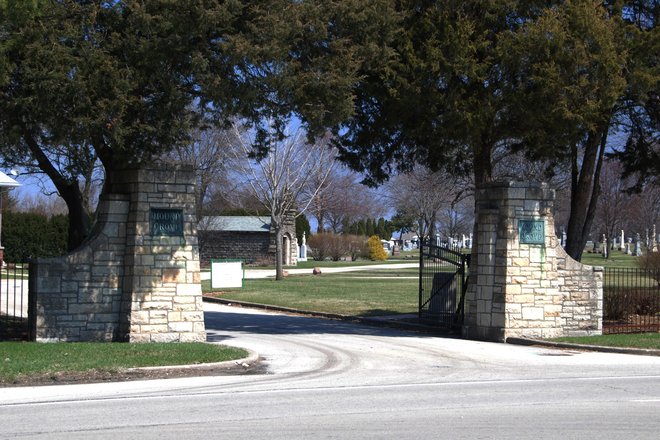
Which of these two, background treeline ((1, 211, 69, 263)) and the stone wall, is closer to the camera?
the stone wall

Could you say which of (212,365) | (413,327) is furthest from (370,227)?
(212,365)

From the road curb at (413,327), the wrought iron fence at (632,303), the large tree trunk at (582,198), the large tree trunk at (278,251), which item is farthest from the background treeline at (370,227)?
the wrought iron fence at (632,303)

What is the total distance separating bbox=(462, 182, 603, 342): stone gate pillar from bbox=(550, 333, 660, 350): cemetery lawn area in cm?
54

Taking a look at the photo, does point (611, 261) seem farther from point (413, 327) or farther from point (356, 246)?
point (413, 327)

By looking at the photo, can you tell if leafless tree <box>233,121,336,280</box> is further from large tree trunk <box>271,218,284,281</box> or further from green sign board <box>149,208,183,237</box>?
green sign board <box>149,208,183,237</box>

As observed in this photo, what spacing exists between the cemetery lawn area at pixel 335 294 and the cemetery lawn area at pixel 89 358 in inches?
420

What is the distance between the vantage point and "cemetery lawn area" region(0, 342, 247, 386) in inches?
496

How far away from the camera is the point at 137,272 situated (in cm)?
1647

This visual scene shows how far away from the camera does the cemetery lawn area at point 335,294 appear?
27047mm

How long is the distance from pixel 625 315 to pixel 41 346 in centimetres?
1446

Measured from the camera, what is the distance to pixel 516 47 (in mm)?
17781

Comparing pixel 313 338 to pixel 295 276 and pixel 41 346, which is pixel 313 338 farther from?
pixel 295 276

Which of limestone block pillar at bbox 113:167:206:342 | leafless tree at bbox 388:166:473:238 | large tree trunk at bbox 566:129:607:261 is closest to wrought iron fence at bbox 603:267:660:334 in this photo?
large tree trunk at bbox 566:129:607:261

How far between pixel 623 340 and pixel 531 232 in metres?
2.94
